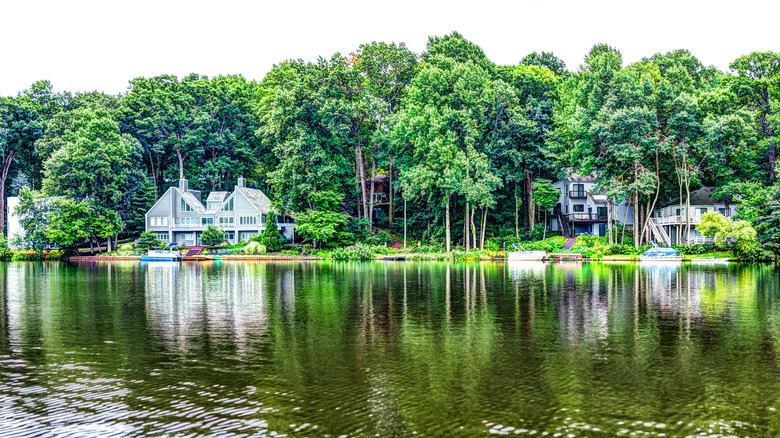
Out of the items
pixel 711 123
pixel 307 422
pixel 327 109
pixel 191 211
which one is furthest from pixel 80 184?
pixel 307 422

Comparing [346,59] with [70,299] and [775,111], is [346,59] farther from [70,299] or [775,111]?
[70,299]

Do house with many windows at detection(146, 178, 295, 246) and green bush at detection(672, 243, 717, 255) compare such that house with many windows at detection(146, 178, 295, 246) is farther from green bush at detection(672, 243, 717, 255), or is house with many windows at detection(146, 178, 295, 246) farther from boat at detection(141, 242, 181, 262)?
green bush at detection(672, 243, 717, 255)

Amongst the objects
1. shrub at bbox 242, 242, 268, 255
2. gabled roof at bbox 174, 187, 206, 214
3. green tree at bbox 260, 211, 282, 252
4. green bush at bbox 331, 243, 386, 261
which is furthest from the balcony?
gabled roof at bbox 174, 187, 206, 214

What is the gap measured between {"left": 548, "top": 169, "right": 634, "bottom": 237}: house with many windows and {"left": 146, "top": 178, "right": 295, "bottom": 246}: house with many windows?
33.0m

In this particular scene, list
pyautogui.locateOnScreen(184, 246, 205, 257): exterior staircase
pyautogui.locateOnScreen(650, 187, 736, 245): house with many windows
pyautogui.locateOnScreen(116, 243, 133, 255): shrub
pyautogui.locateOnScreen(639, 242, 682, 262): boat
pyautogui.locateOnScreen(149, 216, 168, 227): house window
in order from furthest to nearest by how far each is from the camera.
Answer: pyautogui.locateOnScreen(149, 216, 168, 227): house window → pyautogui.locateOnScreen(116, 243, 133, 255): shrub → pyautogui.locateOnScreen(184, 246, 205, 257): exterior staircase → pyautogui.locateOnScreen(650, 187, 736, 245): house with many windows → pyautogui.locateOnScreen(639, 242, 682, 262): boat

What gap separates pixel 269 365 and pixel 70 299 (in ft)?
61.7

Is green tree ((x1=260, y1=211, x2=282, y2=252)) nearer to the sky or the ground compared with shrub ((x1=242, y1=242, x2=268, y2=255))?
nearer to the sky

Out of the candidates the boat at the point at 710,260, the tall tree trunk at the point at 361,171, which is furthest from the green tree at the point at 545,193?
the tall tree trunk at the point at 361,171

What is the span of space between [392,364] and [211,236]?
6389 cm

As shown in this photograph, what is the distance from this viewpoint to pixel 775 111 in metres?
63.1

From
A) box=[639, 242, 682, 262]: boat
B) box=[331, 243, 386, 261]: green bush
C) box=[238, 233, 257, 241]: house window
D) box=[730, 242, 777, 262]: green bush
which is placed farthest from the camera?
box=[238, 233, 257, 241]: house window

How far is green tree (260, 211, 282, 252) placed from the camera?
238 feet

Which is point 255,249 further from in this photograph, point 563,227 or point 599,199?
point 599,199

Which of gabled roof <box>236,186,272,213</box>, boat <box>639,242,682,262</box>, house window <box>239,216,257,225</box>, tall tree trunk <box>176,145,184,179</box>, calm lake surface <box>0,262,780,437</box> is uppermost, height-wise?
tall tree trunk <box>176,145,184,179</box>
